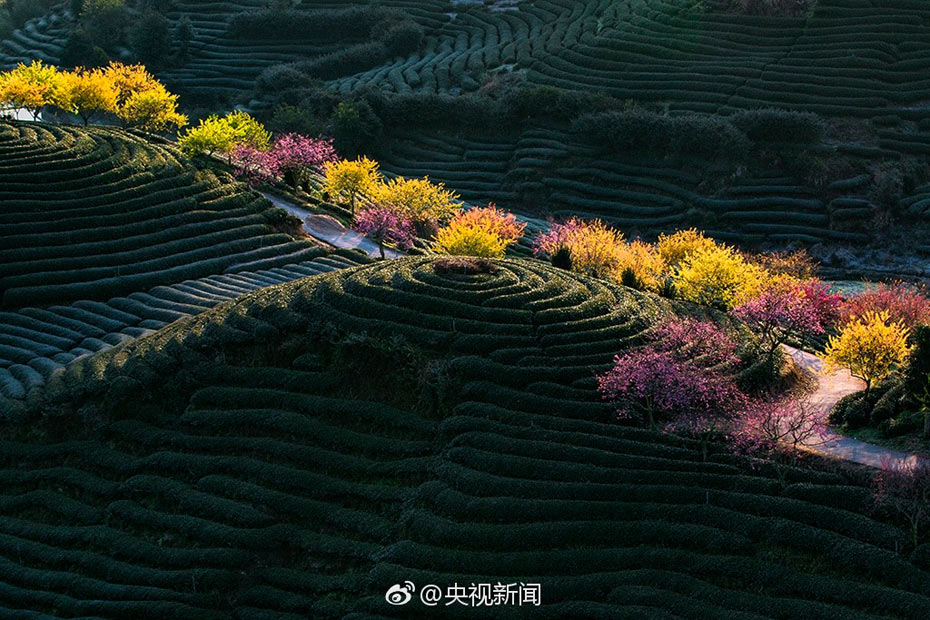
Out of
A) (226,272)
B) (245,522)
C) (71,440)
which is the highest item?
(226,272)

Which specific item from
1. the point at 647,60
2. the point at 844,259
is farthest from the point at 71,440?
the point at 647,60

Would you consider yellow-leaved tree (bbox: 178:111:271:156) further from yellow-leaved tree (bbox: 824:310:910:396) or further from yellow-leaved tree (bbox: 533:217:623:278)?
yellow-leaved tree (bbox: 824:310:910:396)

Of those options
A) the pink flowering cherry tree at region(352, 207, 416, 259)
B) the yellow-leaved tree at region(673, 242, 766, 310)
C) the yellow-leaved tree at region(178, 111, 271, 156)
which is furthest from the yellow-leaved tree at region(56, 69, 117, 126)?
the yellow-leaved tree at region(673, 242, 766, 310)

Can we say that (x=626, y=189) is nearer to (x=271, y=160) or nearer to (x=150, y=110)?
(x=271, y=160)

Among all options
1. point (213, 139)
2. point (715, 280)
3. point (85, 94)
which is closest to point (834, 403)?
point (715, 280)

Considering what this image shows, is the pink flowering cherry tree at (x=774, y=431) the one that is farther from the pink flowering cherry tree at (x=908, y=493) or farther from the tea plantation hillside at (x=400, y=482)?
the pink flowering cherry tree at (x=908, y=493)

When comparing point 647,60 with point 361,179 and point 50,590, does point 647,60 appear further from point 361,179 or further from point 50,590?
point 50,590
